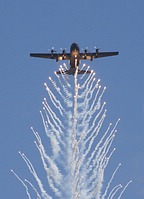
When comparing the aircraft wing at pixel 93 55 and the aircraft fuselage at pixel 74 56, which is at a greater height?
the aircraft wing at pixel 93 55

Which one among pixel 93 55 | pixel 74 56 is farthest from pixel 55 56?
pixel 74 56

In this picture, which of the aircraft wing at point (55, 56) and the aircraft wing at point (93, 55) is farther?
the aircraft wing at point (93, 55)

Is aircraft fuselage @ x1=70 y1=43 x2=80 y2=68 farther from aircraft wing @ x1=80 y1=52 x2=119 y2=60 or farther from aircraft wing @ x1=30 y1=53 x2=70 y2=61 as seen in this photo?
aircraft wing @ x1=80 y1=52 x2=119 y2=60

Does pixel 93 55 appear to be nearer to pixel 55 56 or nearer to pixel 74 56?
pixel 55 56

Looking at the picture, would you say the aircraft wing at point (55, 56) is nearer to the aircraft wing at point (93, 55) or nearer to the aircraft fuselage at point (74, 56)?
the aircraft fuselage at point (74, 56)

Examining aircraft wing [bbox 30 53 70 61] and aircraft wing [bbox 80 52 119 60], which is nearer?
aircraft wing [bbox 30 53 70 61]

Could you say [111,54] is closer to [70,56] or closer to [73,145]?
[70,56]

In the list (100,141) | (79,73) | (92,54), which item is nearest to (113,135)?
(100,141)

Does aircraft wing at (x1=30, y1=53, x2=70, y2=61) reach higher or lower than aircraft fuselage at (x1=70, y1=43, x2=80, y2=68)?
higher

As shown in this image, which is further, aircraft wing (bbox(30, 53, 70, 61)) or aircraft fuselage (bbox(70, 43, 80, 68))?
aircraft wing (bbox(30, 53, 70, 61))

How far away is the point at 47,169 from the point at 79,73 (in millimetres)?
22090

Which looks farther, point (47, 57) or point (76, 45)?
point (47, 57)

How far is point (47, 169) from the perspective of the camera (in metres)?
79.1

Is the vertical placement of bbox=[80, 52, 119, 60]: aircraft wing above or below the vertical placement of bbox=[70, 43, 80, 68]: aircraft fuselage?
above
